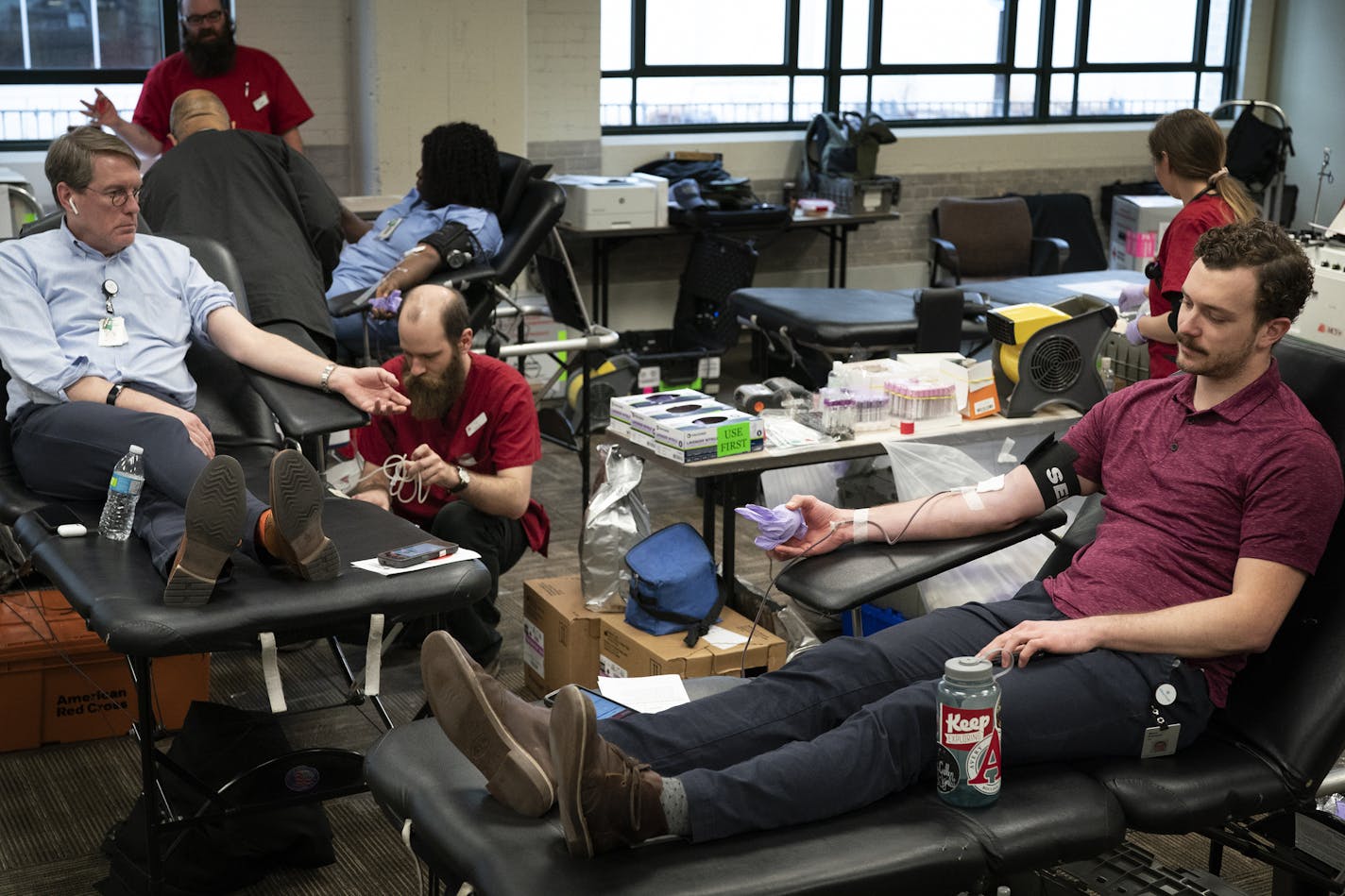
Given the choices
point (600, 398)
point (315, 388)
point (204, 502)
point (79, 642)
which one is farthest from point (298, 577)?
point (600, 398)

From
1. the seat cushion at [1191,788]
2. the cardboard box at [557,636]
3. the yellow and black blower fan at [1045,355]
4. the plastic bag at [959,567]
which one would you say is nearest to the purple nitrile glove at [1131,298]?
the yellow and black blower fan at [1045,355]

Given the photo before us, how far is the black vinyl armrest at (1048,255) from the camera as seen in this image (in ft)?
24.4

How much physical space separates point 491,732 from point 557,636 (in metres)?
1.43

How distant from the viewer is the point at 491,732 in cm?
194

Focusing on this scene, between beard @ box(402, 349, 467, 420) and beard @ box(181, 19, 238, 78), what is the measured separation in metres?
2.90

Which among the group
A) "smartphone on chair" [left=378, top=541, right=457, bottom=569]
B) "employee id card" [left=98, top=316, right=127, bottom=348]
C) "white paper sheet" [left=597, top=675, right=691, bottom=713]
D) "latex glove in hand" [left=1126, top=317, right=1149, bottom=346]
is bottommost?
"white paper sheet" [left=597, top=675, right=691, bottom=713]

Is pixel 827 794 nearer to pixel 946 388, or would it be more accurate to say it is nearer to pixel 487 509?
pixel 487 509

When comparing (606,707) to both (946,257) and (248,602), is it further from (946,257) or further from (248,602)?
(946,257)

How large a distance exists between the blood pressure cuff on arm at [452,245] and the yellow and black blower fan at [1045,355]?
176 centimetres

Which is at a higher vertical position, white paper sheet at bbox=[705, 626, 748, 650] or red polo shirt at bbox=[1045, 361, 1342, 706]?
red polo shirt at bbox=[1045, 361, 1342, 706]

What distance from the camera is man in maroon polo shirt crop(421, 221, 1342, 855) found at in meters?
1.93

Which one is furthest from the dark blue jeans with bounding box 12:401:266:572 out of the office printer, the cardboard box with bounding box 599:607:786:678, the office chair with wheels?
the office chair with wheels

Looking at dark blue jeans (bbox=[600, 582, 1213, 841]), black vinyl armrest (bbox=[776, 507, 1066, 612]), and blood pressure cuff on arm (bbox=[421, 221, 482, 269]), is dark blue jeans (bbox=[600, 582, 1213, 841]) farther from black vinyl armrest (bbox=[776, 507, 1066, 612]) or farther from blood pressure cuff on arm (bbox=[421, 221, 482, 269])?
blood pressure cuff on arm (bbox=[421, 221, 482, 269])

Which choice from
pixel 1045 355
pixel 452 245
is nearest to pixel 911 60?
pixel 452 245
